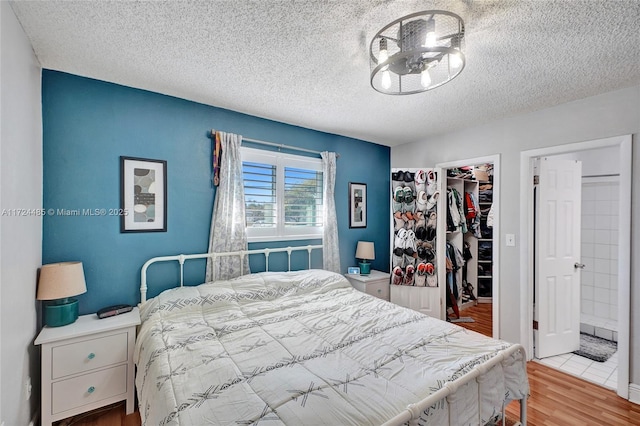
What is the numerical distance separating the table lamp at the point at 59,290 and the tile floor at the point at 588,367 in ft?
13.9

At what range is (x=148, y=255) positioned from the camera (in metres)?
2.41

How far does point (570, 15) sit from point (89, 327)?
138 inches

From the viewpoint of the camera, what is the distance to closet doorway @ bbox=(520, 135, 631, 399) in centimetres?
229

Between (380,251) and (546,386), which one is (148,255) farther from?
(546,386)

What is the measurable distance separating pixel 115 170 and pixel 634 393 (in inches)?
181

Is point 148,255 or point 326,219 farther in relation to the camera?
point 326,219

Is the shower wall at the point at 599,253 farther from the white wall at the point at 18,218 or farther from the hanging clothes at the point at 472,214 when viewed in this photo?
the white wall at the point at 18,218

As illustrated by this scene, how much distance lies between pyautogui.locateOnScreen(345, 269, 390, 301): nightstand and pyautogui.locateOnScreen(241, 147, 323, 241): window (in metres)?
0.76

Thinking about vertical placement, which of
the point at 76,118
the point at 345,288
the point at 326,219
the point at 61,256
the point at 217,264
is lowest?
the point at 345,288

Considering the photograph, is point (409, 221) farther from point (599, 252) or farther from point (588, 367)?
point (599, 252)

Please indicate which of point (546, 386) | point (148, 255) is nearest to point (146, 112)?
point (148, 255)

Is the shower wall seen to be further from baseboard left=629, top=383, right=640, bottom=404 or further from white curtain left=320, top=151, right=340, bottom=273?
white curtain left=320, top=151, right=340, bottom=273

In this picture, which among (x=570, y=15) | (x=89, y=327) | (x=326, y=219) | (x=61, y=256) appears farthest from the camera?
(x=326, y=219)

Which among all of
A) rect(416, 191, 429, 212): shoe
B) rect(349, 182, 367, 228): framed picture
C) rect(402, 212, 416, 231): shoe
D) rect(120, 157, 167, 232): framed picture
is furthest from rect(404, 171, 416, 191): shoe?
rect(120, 157, 167, 232): framed picture
